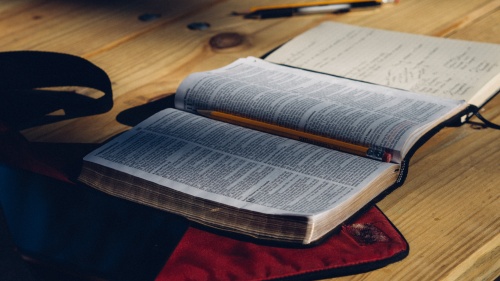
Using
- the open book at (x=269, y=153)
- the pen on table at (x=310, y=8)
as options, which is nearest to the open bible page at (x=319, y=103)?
the open book at (x=269, y=153)

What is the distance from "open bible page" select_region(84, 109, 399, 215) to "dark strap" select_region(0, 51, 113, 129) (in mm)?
182

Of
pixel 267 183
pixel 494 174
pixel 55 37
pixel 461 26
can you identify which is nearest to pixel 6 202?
pixel 267 183

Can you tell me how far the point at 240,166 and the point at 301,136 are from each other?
113 mm

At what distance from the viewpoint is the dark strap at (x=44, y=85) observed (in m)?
1.09

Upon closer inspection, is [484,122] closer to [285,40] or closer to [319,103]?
[319,103]

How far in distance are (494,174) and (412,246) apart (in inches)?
6.9

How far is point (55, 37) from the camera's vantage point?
1.39 meters

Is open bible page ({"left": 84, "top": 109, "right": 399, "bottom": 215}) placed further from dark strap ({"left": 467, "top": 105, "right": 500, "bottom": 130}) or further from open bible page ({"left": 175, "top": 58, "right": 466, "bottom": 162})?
dark strap ({"left": 467, "top": 105, "right": 500, "bottom": 130})

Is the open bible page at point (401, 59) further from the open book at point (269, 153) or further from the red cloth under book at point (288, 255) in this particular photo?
the red cloth under book at point (288, 255)

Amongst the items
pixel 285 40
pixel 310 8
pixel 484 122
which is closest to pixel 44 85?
pixel 285 40

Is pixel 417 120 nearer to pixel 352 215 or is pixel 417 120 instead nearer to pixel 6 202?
pixel 352 215

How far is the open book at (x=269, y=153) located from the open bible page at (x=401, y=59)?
63 millimetres

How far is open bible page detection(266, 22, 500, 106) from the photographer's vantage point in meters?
1.05

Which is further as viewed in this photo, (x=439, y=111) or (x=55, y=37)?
(x=55, y=37)
